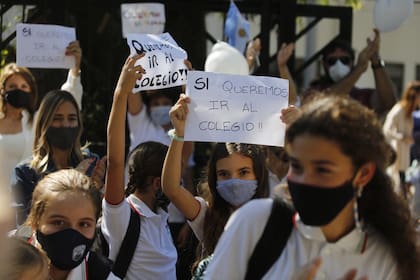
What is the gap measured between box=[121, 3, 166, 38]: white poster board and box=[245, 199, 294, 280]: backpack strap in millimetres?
3954

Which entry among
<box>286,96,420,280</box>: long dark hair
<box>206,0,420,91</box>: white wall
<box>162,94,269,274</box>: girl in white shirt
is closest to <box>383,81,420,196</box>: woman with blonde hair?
<box>206,0,420,91</box>: white wall

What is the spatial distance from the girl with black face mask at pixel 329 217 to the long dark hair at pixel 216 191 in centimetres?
107

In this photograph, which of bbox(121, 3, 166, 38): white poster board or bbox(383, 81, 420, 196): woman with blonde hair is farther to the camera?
bbox(383, 81, 420, 196): woman with blonde hair

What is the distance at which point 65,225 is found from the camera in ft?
9.28

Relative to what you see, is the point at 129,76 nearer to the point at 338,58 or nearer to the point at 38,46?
the point at 38,46

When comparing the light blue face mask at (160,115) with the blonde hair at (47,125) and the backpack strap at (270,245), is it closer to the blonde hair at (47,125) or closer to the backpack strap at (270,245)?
the blonde hair at (47,125)

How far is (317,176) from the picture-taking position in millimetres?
2104

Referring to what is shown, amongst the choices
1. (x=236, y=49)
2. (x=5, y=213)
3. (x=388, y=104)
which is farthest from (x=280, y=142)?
(x=388, y=104)

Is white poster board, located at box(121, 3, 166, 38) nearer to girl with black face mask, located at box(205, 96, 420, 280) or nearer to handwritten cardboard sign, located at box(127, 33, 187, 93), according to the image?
handwritten cardboard sign, located at box(127, 33, 187, 93)

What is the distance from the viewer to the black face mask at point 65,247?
2762mm

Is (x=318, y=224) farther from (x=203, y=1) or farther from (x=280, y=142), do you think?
(x=203, y=1)

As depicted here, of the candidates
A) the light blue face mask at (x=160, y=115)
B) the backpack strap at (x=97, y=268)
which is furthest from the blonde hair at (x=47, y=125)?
the backpack strap at (x=97, y=268)

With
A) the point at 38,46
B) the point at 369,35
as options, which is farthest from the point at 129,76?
the point at 369,35

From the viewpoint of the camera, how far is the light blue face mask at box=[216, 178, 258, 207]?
3.35m
